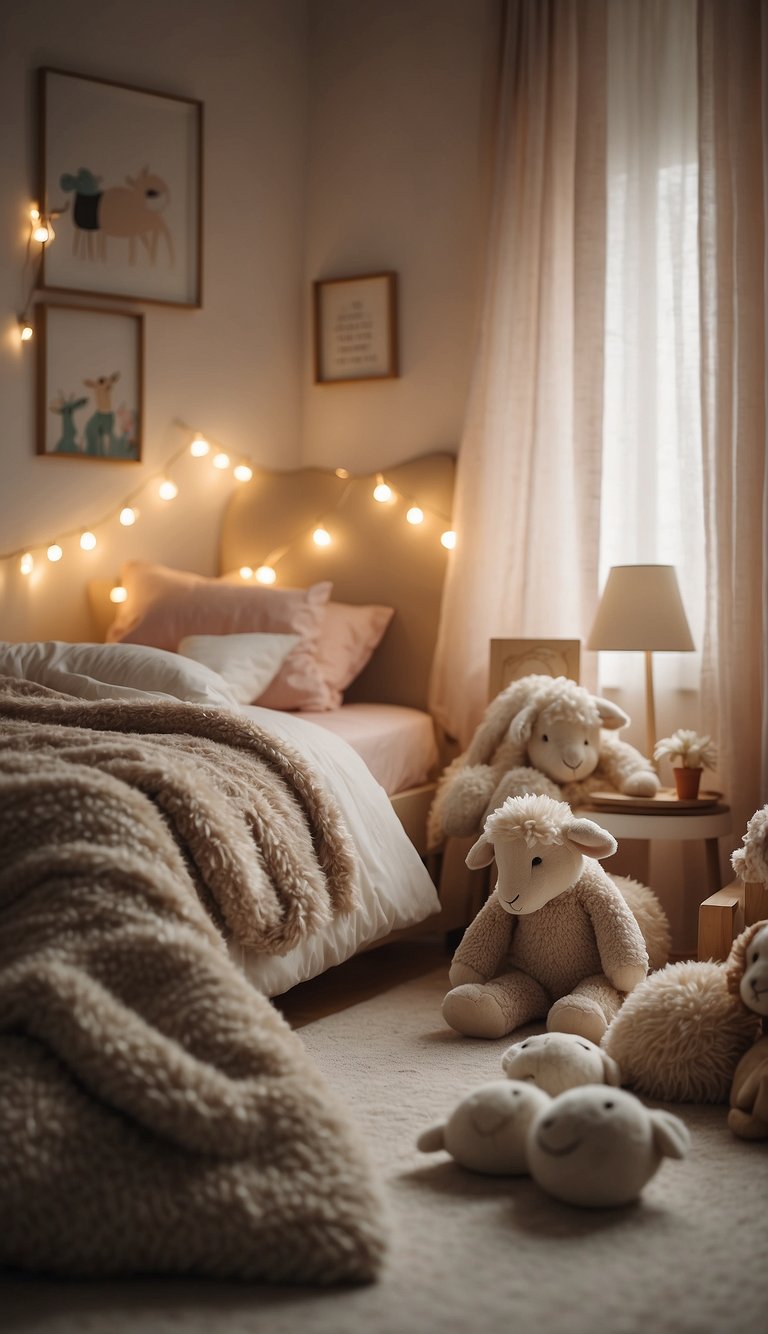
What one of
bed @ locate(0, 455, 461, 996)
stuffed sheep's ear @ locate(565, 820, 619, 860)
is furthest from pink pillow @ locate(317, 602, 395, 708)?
stuffed sheep's ear @ locate(565, 820, 619, 860)

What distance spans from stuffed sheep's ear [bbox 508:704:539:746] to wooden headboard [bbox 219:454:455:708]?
717mm

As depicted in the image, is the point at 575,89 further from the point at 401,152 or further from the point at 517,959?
the point at 517,959

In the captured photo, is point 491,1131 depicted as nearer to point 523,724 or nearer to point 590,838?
point 590,838

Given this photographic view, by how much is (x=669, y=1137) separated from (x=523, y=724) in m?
1.36

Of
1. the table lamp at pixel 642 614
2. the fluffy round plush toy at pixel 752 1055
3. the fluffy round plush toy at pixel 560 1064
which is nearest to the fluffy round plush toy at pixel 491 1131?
the fluffy round plush toy at pixel 560 1064

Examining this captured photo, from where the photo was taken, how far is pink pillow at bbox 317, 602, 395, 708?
356cm

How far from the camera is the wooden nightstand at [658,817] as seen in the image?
2.85 meters

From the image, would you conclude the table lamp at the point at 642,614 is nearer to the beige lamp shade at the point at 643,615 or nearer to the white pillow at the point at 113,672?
the beige lamp shade at the point at 643,615

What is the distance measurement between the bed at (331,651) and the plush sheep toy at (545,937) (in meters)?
0.25

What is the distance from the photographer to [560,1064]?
78.1 inches

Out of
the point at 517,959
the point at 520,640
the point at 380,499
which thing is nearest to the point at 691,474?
the point at 520,640

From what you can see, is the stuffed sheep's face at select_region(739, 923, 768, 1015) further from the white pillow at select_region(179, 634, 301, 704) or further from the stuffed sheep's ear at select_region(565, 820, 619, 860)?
the white pillow at select_region(179, 634, 301, 704)

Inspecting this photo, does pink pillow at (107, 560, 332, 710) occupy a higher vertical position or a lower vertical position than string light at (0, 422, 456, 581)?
lower

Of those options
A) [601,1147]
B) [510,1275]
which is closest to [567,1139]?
[601,1147]
